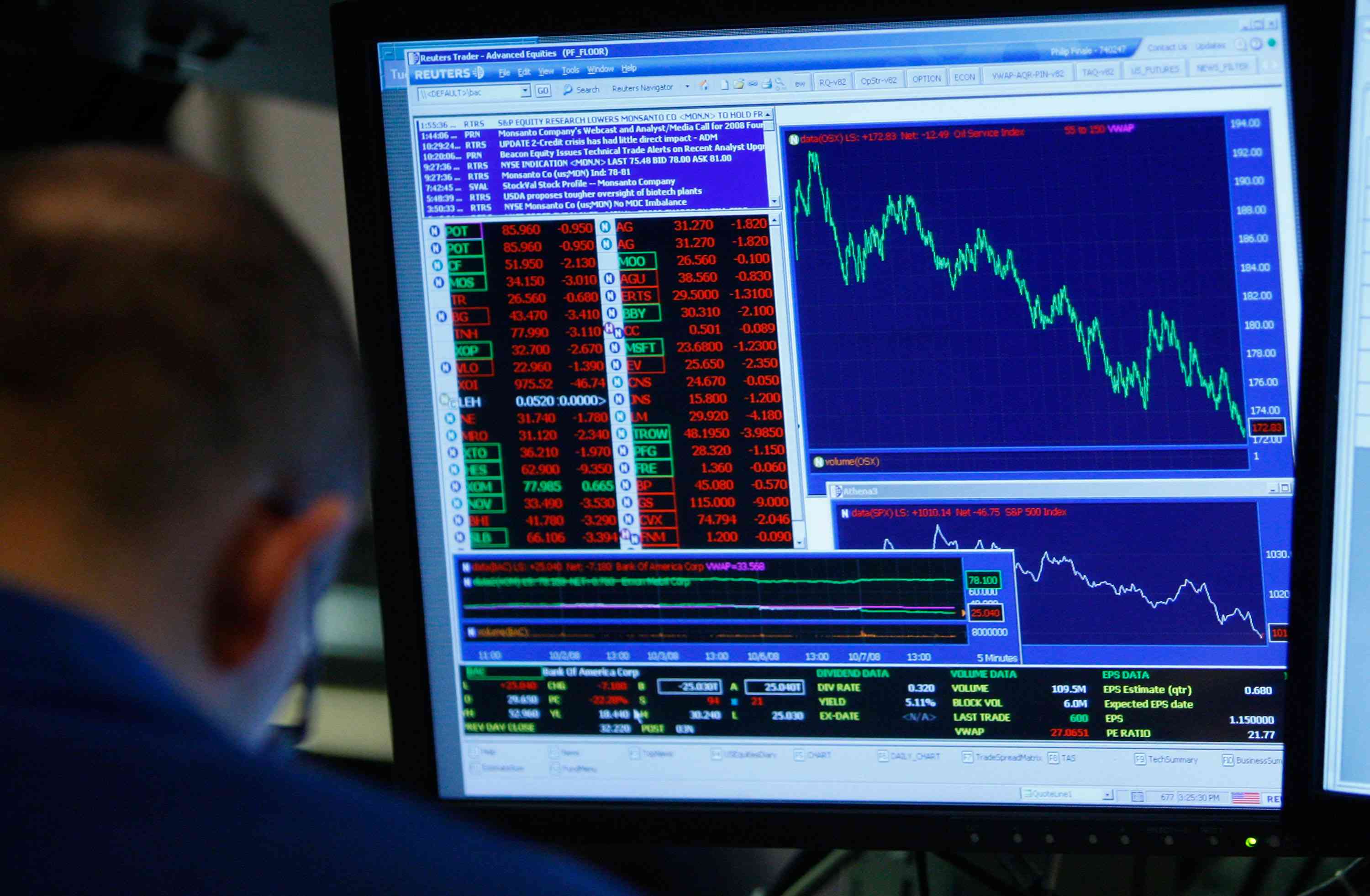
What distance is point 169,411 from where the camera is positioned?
0.47 meters

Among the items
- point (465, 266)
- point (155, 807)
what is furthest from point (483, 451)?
point (155, 807)

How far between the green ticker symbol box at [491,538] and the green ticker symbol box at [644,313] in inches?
6.1

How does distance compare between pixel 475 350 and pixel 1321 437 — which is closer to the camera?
pixel 1321 437

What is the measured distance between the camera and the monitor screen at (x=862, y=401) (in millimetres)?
739

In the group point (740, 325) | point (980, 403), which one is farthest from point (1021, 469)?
point (740, 325)

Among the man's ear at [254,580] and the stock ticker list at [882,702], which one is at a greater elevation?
the man's ear at [254,580]

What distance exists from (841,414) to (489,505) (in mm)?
223

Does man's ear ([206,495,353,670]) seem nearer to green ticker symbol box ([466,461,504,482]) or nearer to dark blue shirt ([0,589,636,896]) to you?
dark blue shirt ([0,589,636,896])

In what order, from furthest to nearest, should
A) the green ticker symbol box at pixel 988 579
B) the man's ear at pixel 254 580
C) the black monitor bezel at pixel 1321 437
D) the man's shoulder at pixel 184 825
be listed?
the green ticker symbol box at pixel 988 579
the black monitor bezel at pixel 1321 437
the man's ear at pixel 254 580
the man's shoulder at pixel 184 825

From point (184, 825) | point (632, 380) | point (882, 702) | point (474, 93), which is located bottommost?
point (882, 702)

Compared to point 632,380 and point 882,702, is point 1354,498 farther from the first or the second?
point 632,380

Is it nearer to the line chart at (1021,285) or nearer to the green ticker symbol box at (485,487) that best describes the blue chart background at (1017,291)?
the line chart at (1021,285)


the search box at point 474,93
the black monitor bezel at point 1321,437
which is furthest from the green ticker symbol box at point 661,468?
the black monitor bezel at point 1321,437

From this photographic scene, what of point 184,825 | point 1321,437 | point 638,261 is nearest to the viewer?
point 184,825
